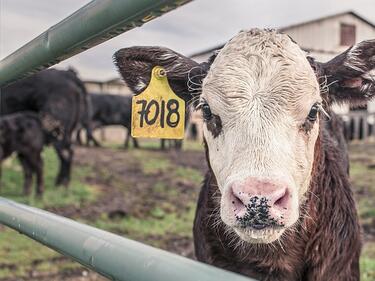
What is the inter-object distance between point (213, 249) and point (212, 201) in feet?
0.75

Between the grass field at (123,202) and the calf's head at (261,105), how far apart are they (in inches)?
62.1

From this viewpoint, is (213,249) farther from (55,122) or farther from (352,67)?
(55,122)

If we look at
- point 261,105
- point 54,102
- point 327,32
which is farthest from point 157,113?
point 327,32

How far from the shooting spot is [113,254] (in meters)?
0.98

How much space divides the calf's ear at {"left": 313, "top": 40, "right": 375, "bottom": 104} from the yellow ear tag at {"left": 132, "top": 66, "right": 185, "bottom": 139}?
2.38ft

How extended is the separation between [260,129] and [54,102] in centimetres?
817

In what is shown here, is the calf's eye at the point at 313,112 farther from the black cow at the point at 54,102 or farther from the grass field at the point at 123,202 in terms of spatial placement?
the black cow at the point at 54,102

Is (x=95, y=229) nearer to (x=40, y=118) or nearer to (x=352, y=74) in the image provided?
(x=352, y=74)

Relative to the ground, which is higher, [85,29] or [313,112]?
[85,29]

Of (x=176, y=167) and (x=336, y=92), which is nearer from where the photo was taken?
(x=336, y=92)

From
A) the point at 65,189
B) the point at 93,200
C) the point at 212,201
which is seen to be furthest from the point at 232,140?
the point at 65,189

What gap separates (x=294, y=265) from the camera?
233 cm

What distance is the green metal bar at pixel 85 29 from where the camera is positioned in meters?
0.97

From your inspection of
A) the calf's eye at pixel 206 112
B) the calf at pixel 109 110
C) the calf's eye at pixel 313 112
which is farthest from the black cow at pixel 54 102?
the calf at pixel 109 110
